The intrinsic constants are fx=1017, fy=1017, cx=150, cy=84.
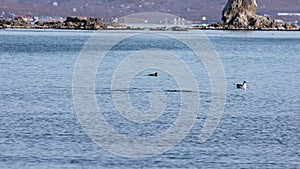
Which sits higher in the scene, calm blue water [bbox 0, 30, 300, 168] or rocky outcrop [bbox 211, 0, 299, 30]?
calm blue water [bbox 0, 30, 300, 168]

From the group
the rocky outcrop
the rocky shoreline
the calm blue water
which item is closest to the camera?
the calm blue water

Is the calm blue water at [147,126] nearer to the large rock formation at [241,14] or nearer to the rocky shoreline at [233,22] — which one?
the large rock formation at [241,14]

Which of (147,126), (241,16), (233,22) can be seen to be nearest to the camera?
(147,126)

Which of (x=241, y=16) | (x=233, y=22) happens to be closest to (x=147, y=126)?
(x=241, y=16)

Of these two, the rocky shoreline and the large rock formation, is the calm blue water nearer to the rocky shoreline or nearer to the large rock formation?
the large rock formation

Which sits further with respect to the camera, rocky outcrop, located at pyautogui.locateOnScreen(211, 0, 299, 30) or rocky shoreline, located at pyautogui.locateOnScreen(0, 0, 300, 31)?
rocky shoreline, located at pyautogui.locateOnScreen(0, 0, 300, 31)

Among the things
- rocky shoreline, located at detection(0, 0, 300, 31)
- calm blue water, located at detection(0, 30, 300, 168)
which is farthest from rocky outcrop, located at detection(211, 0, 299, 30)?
calm blue water, located at detection(0, 30, 300, 168)

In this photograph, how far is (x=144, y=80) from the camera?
4209 centimetres

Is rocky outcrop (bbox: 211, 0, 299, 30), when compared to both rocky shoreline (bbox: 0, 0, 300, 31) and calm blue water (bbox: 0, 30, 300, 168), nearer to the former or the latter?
rocky shoreline (bbox: 0, 0, 300, 31)

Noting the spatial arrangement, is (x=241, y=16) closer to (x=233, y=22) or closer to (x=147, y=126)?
(x=233, y=22)

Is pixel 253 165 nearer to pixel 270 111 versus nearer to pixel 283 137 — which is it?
pixel 283 137

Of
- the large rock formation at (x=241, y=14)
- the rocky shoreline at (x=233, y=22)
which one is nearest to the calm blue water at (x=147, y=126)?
the large rock formation at (x=241, y=14)

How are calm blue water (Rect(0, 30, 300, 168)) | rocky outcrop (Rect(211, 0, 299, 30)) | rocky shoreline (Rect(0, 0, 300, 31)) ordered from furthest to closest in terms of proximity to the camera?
rocky shoreline (Rect(0, 0, 300, 31))
rocky outcrop (Rect(211, 0, 299, 30))
calm blue water (Rect(0, 30, 300, 168))

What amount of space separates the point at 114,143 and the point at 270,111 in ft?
27.7
